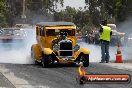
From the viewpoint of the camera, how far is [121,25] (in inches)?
2365

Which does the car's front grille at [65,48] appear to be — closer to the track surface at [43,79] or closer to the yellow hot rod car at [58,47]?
the yellow hot rod car at [58,47]

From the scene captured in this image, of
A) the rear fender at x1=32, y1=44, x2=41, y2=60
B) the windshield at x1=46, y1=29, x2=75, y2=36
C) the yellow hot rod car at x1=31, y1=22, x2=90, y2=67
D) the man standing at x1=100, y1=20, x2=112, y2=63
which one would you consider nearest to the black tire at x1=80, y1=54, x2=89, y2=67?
the yellow hot rod car at x1=31, y1=22, x2=90, y2=67

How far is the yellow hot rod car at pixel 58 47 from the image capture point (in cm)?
1914

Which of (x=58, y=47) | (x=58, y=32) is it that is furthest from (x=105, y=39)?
(x=58, y=47)

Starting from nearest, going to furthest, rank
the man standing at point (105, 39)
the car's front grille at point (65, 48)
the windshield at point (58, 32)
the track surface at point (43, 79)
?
the track surface at point (43, 79) → the car's front grille at point (65, 48) → the windshield at point (58, 32) → the man standing at point (105, 39)

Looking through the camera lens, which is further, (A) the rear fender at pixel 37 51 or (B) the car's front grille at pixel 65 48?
(A) the rear fender at pixel 37 51

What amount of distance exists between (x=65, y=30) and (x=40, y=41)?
4.23 feet

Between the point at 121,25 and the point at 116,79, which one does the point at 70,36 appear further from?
the point at 121,25

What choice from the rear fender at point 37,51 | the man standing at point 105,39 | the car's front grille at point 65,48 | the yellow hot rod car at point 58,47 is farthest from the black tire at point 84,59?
the man standing at point 105,39

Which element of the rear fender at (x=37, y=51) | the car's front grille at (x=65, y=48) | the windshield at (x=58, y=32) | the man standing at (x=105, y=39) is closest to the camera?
the car's front grille at (x=65, y=48)

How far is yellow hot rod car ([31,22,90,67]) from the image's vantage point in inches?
754

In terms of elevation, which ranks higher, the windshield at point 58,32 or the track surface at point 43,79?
the windshield at point 58,32

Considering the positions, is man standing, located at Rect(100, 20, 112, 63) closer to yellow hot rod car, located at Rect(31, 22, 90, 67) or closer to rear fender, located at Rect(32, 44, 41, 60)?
yellow hot rod car, located at Rect(31, 22, 90, 67)

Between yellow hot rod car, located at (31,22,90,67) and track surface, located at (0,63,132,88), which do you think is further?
yellow hot rod car, located at (31,22,90,67)
